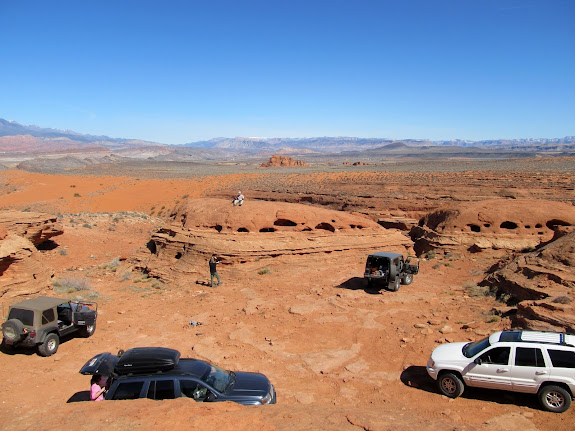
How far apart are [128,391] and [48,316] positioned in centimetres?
547

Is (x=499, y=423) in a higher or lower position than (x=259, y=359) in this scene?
higher

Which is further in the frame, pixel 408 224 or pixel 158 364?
pixel 408 224

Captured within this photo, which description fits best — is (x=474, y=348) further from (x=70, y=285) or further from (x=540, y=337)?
(x=70, y=285)

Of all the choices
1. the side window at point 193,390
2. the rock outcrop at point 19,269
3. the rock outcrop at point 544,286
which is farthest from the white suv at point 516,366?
the rock outcrop at point 19,269

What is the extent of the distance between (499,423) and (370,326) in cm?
530

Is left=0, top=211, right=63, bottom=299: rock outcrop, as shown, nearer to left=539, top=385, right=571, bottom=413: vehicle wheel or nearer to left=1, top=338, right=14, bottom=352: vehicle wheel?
left=1, top=338, right=14, bottom=352: vehicle wheel

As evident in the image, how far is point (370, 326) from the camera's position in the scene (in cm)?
1187

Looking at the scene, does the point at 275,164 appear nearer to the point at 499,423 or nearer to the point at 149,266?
the point at 149,266

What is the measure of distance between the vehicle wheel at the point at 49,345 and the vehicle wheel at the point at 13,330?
611 millimetres

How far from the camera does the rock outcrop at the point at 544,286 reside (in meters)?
9.43

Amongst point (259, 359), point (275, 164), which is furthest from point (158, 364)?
point (275, 164)

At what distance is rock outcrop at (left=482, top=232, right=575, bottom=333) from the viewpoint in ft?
30.9

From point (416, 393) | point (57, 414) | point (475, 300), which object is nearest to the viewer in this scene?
point (57, 414)

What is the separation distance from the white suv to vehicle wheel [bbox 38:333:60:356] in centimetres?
945
